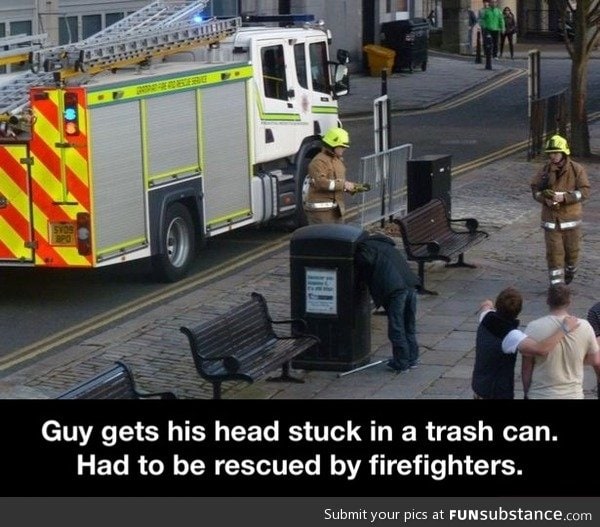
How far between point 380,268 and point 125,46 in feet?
17.2

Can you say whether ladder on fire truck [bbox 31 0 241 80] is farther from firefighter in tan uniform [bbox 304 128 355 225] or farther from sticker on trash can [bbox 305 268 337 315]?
sticker on trash can [bbox 305 268 337 315]

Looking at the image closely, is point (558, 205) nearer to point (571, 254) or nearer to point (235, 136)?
point (571, 254)

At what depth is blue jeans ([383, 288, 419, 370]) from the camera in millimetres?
12367

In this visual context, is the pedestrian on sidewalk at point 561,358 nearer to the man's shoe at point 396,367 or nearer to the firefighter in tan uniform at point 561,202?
the man's shoe at point 396,367

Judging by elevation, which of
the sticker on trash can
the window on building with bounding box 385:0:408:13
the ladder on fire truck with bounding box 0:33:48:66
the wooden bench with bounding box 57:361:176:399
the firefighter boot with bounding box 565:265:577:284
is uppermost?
the ladder on fire truck with bounding box 0:33:48:66

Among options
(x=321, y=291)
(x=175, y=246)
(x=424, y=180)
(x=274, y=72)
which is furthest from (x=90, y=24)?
(x=321, y=291)

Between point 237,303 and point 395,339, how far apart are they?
325 centimetres

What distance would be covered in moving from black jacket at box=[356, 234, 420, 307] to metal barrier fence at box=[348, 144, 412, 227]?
527 centimetres

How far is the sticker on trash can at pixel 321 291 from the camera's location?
12430 mm

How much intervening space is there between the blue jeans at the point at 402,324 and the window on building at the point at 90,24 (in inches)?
851

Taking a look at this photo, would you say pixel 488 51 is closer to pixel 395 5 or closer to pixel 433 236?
pixel 395 5

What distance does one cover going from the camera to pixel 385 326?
14.4 m

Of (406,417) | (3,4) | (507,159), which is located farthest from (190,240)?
(3,4)

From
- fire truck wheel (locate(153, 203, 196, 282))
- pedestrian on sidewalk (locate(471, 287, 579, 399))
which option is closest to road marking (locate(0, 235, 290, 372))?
fire truck wheel (locate(153, 203, 196, 282))
